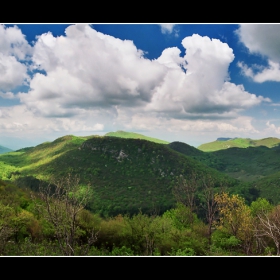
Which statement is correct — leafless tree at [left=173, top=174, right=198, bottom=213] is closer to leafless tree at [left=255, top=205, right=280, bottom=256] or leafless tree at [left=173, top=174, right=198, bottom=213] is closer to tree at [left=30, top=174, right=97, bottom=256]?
leafless tree at [left=255, top=205, right=280, bottom=256]

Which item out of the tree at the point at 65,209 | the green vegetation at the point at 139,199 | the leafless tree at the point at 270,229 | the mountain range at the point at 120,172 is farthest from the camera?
the mountain range at the point at 120,172

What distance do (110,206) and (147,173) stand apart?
17.6m

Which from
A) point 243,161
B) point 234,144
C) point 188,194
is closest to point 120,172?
point 188,194

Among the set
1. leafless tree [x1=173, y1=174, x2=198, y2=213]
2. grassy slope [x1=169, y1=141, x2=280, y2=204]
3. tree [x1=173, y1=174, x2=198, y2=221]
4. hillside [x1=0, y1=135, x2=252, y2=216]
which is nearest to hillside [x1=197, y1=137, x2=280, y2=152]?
grassy slope [x1=169, y1=141, x2=280, y2=204]

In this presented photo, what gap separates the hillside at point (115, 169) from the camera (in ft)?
122

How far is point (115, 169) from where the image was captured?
49906 millimetres

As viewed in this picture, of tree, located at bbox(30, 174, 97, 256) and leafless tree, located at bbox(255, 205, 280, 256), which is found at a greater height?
tree, located at bbox(30, 174, 97, 256)

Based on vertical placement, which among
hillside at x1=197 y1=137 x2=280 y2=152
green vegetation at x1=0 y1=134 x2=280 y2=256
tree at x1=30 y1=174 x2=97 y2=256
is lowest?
green vegetation at x1=0 y1=134 x2=280 y2=256

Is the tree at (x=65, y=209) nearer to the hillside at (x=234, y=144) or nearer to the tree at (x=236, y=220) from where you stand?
the tree at (x=236, y=220)

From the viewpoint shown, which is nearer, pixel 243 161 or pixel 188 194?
pixel 188 194

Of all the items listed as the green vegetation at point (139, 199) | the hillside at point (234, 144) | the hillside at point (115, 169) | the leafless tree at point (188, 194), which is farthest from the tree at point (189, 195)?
the hillside at point (234, 144)

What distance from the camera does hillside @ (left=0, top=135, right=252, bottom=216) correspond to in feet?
122

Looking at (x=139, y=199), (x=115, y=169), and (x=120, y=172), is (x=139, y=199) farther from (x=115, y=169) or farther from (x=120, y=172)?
(x=115, y=169)
